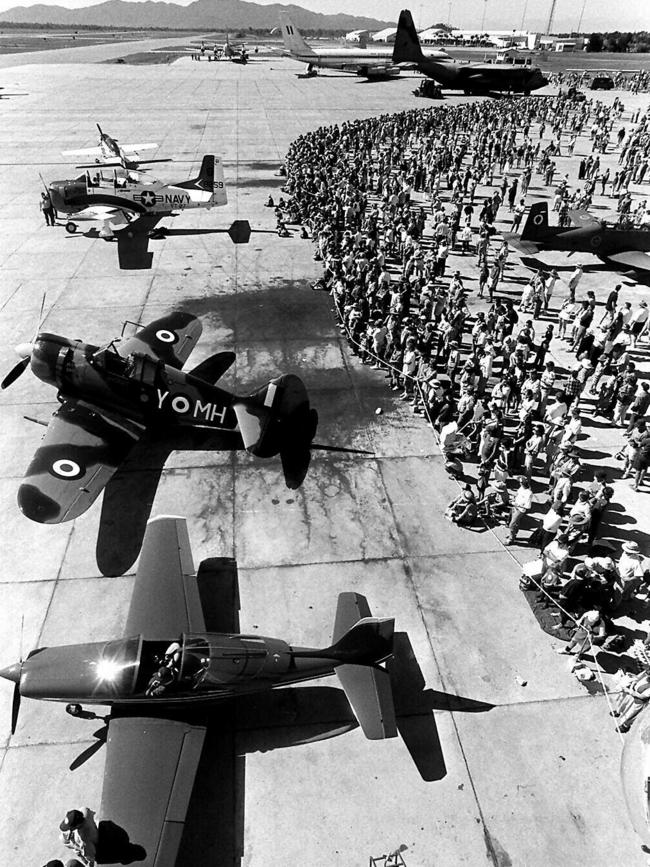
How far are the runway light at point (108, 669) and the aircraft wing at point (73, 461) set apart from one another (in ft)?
10.7

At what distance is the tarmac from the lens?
238 inches

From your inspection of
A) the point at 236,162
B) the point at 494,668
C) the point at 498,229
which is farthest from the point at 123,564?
the point at 236,162

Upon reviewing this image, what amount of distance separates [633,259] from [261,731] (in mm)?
20071

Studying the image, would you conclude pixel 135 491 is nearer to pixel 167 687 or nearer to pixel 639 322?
pixel 167 687

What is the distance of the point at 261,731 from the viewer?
6855mm

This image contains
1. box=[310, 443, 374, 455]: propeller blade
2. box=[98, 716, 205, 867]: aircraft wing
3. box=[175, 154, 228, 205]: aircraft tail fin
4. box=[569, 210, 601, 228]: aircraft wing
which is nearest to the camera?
box=[98, 716, 205, 867]: aircraft wing

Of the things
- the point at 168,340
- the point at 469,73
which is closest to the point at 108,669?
the point at 168,340

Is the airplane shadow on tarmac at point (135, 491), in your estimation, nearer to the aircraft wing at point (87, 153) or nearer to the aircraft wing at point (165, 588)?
the aircraft wing at point (165, 588)

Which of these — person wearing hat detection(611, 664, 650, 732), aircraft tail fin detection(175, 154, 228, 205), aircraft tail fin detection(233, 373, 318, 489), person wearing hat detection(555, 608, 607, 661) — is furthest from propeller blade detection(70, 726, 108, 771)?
aircraft tail fin detection(175, 154, 228, 205)

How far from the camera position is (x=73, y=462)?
964 cm

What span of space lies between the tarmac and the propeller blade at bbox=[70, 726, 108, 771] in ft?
0.24

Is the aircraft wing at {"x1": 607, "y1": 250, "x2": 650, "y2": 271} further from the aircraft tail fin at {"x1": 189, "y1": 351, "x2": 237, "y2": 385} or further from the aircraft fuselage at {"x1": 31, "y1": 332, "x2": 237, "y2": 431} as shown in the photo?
the aircraft fuselage at {"x1": 31, "y1": 332, "x2": 237, "y2": 431}

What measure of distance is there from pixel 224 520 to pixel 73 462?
119 inches

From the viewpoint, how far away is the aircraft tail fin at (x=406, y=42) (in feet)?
135
